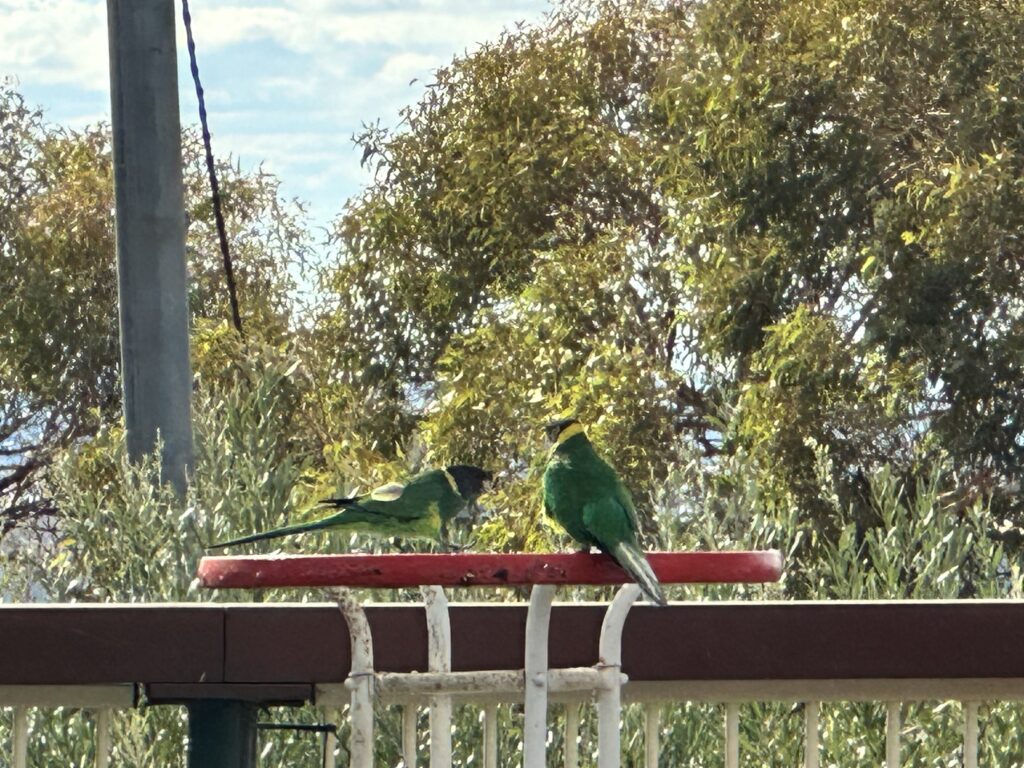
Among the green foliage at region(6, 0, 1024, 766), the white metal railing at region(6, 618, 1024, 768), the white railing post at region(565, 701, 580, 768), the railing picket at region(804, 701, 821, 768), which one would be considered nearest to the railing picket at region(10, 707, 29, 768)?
the white metal railing at region(6, 618, 1024, 768)

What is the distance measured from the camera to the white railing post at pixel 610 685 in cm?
185

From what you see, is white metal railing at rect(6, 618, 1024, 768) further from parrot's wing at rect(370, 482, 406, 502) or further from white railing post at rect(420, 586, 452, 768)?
parrot's wing at rect(370, 482, 406, 502)

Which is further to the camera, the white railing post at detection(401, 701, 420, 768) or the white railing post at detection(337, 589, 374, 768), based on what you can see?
the white railing post at detection(401, 701, 420, 768)

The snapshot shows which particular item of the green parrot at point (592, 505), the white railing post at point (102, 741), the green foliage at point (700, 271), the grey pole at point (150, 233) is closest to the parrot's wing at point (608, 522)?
the green parrot at point (592, 505)

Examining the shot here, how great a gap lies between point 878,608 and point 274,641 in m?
0.83

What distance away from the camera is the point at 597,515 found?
191cm

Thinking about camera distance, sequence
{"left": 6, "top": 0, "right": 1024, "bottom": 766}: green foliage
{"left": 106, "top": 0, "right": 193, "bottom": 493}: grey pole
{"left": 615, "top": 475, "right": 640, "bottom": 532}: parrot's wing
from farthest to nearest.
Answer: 1. {"left": 6, "top": 0, "right": 1024, "bottom": 766}: green foliage
2. {"left": 106, "top": 0, "right": 193, "bottom": 493}: grey pole
3. {"left": 615, "top": 475, "right": 640, "bottom": 532}: parrot's wing

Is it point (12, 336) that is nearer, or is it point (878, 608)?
point (878, 608)

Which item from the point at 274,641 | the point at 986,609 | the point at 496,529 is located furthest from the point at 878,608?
the point at 496,529

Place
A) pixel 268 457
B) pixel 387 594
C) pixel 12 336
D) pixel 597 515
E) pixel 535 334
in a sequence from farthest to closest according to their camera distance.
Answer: pixel 12 336 < pixel 535 334 < pixel 268 457 < pixel 387 594 < pixel 597 515

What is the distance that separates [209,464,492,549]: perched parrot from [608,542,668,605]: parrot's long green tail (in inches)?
15.6

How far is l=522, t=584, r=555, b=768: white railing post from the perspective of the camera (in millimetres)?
1795

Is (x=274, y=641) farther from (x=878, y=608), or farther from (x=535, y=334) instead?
(x=535, y=334)

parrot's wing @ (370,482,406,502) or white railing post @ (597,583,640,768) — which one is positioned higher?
parrot's wing @ (370,482,406,502)
